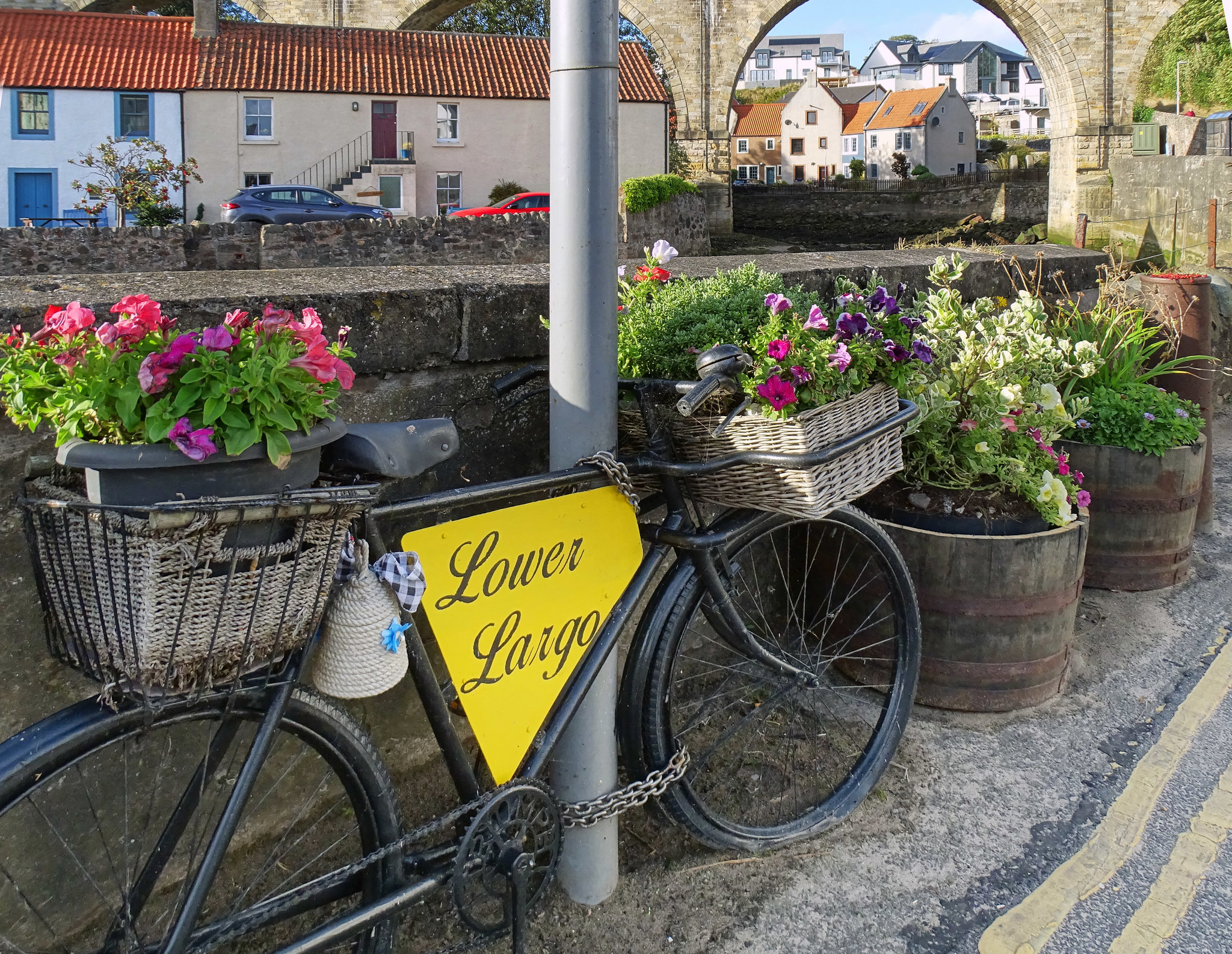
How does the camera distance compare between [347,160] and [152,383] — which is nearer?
[152,383]

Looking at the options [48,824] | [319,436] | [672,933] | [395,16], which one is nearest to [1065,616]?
[672,933]

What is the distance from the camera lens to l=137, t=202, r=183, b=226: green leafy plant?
77.6 feet

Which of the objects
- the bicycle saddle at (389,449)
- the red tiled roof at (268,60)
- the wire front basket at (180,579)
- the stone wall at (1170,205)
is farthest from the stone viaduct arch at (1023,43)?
the wire front basket at (180,579)

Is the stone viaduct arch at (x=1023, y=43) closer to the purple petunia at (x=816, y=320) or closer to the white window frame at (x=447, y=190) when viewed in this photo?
the white window frame at (x=447, y=190)

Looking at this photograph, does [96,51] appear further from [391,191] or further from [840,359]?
[840,359]

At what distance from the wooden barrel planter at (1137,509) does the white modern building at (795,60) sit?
147351 millimetres

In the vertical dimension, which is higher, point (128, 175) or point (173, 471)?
point (128, 175)

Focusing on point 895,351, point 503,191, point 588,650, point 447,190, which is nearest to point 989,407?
point 895,351

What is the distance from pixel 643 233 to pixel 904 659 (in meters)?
21.1

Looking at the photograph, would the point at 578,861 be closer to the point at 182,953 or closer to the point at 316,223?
the point at 182,953

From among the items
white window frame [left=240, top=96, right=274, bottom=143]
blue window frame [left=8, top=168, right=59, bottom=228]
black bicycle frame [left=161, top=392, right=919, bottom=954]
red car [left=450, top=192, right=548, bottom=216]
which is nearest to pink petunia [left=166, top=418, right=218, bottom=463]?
black bicycle frame [left=161, top=392, right=919, bottom=954]

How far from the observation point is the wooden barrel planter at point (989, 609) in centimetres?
321

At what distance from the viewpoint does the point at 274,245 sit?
15445 millimetres

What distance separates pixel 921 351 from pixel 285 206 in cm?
2381
